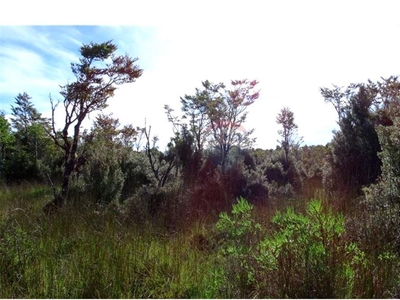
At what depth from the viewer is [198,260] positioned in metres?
3.21

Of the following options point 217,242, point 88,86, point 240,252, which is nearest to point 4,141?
point 88,86

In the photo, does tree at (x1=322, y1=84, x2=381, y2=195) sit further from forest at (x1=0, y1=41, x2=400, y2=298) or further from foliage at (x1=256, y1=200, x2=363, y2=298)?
foliage at (x1=256, y1=200, x2=363, y2=298)

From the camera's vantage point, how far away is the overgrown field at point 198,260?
216 cm

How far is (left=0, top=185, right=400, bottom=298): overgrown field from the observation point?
216 centimetres

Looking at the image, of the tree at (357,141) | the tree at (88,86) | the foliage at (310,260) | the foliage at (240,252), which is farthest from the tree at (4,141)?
the foliage at (310,260)

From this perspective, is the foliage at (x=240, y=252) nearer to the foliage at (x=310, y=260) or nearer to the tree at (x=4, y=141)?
the foliage at (x=310, y=260)

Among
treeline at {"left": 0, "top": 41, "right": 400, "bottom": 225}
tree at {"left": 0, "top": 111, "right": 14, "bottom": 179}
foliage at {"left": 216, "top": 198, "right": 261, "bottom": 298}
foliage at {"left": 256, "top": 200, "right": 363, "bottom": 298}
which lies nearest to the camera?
foliage at {"left": 256, "top": 200, "right": 363, "bottom": 298}

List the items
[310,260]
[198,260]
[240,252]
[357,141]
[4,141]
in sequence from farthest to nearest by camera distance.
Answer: [4,141], [357,141], [198,260], [240,252], [310,260]

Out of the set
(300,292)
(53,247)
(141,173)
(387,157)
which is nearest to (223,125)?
(141,173)

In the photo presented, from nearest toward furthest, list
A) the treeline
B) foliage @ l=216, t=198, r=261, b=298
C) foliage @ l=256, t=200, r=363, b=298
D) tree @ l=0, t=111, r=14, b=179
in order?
foliage @ l=256, t=200, r=363, b=298 → foliage @ l=216, t=198, r=261, b=298 → the treeline → tree @ l=0, t=111, r=14, b=179

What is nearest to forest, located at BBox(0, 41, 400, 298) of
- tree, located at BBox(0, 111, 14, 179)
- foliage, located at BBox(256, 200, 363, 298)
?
foliage, located at BBox(256, 200, 363, 298)

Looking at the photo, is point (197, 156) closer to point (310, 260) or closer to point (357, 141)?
point (357, 141)

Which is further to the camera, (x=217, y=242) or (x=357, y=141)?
(x=357, y=141)

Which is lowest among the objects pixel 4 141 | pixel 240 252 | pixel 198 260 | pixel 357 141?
pixel 198 260
